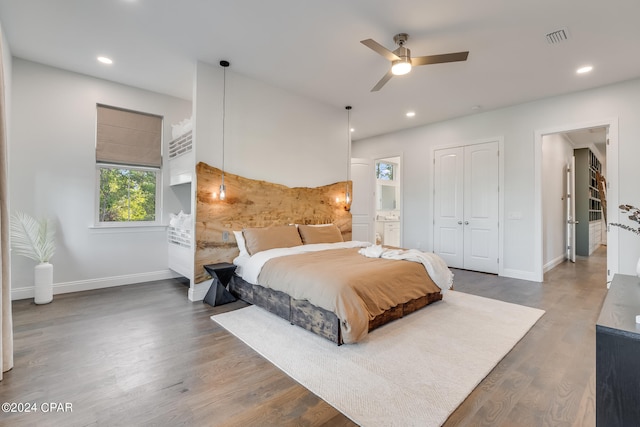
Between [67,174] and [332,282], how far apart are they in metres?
3.99

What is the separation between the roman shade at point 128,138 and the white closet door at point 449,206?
17.2 feet

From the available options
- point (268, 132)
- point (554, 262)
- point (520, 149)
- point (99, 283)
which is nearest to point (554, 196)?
point (554, 262)

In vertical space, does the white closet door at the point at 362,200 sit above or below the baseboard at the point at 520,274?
above

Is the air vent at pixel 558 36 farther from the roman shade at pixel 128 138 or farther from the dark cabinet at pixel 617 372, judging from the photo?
the roman shade at pixel 128 138

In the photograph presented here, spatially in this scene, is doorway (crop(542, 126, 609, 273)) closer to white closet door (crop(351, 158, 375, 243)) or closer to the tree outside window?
white closet door (crop(351, 158, 375, 243))

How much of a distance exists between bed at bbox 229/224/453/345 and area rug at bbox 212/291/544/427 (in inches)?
5.0

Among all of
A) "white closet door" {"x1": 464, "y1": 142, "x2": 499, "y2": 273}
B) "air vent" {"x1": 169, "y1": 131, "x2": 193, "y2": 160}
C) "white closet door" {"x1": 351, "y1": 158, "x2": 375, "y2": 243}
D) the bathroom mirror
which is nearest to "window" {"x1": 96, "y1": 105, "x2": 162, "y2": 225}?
"air vent" {"x1": 169, "y1": 131, "x2": 193, "y2": 160}

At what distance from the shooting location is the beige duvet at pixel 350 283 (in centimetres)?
243

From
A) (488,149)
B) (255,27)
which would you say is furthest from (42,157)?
(488,149)

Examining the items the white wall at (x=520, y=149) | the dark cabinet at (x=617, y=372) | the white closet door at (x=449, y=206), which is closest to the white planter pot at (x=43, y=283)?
the dark cabinet at (x=617, y=372)

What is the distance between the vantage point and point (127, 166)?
448 cm

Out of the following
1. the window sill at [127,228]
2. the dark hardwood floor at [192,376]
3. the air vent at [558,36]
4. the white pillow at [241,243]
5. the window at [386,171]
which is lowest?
the dark hardwood floor at [192,376]

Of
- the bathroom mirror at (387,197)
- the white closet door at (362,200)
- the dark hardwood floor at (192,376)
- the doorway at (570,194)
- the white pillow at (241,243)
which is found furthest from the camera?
the bathroom mirror at (387,197)

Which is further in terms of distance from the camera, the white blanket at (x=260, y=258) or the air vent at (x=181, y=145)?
the air vent at (x=181, y=145)
